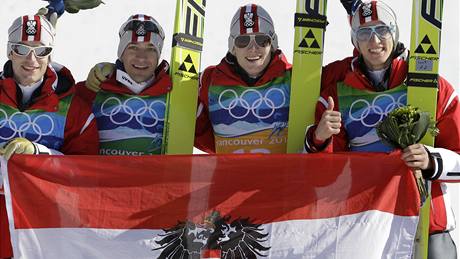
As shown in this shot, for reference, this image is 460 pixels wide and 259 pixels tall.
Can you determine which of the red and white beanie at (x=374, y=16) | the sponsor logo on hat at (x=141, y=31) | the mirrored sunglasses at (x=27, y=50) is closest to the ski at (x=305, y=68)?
the red and white beanie at (x=374, y=16)

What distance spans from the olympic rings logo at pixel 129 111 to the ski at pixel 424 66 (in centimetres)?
151

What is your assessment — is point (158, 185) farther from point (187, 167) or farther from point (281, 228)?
point (281, 228)

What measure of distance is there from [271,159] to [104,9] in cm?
394

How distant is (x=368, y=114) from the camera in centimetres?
572

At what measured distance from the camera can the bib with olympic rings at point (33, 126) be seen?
5.71 m

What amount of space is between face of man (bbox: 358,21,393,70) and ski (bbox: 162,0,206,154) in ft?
3.57

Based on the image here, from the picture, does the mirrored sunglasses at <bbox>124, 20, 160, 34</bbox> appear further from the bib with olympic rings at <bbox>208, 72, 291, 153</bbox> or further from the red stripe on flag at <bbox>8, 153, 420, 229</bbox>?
the red stripe on flag at <bbox>8, 153, 420, 229</bbox>

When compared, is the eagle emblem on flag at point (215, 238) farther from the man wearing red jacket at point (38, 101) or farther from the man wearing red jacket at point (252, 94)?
the man wearing red jacket at point (38, 101)

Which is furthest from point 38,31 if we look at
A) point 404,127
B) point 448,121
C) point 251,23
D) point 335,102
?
point 448,121

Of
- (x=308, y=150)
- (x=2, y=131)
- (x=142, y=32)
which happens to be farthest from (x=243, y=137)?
(x=2, y=131)

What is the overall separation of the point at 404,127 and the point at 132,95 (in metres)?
1.66

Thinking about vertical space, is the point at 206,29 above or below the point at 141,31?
above

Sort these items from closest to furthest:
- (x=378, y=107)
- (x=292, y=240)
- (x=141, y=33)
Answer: (x=292, y=240), (x=378, y=107), (x=141, y=33)

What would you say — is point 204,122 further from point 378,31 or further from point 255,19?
point 378,31
